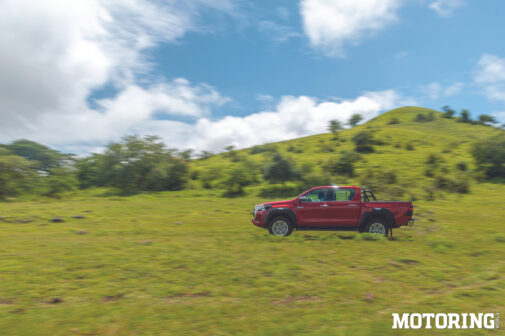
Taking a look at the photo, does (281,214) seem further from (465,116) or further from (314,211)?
(465,116)

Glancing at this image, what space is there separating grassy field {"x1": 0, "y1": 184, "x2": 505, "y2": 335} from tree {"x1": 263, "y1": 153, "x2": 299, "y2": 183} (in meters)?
21.3

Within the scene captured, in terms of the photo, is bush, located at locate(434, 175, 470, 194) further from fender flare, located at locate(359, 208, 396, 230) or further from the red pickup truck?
fender flare, located at locate(359, 208, 396, 230)

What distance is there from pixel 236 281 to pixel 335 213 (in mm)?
5916

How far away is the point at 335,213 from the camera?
11156 millimetres

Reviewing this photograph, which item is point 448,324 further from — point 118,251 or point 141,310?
point 118,251

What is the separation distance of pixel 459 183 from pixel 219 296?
1163 inches

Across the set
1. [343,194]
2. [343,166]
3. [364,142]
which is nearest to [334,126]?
[364,142]

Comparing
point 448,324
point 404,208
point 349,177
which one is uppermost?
point 349,177

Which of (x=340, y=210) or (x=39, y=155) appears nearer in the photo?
(x=340, y=210)

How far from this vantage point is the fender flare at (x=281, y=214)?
11.2 m

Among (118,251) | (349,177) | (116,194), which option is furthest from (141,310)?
(349,177)

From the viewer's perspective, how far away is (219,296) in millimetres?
5512

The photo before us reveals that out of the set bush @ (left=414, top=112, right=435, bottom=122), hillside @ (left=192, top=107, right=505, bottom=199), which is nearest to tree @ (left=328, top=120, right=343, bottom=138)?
hillside @ (left=192, top=107, right=505, bottom=199)

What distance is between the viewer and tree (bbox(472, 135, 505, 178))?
38000 mm
